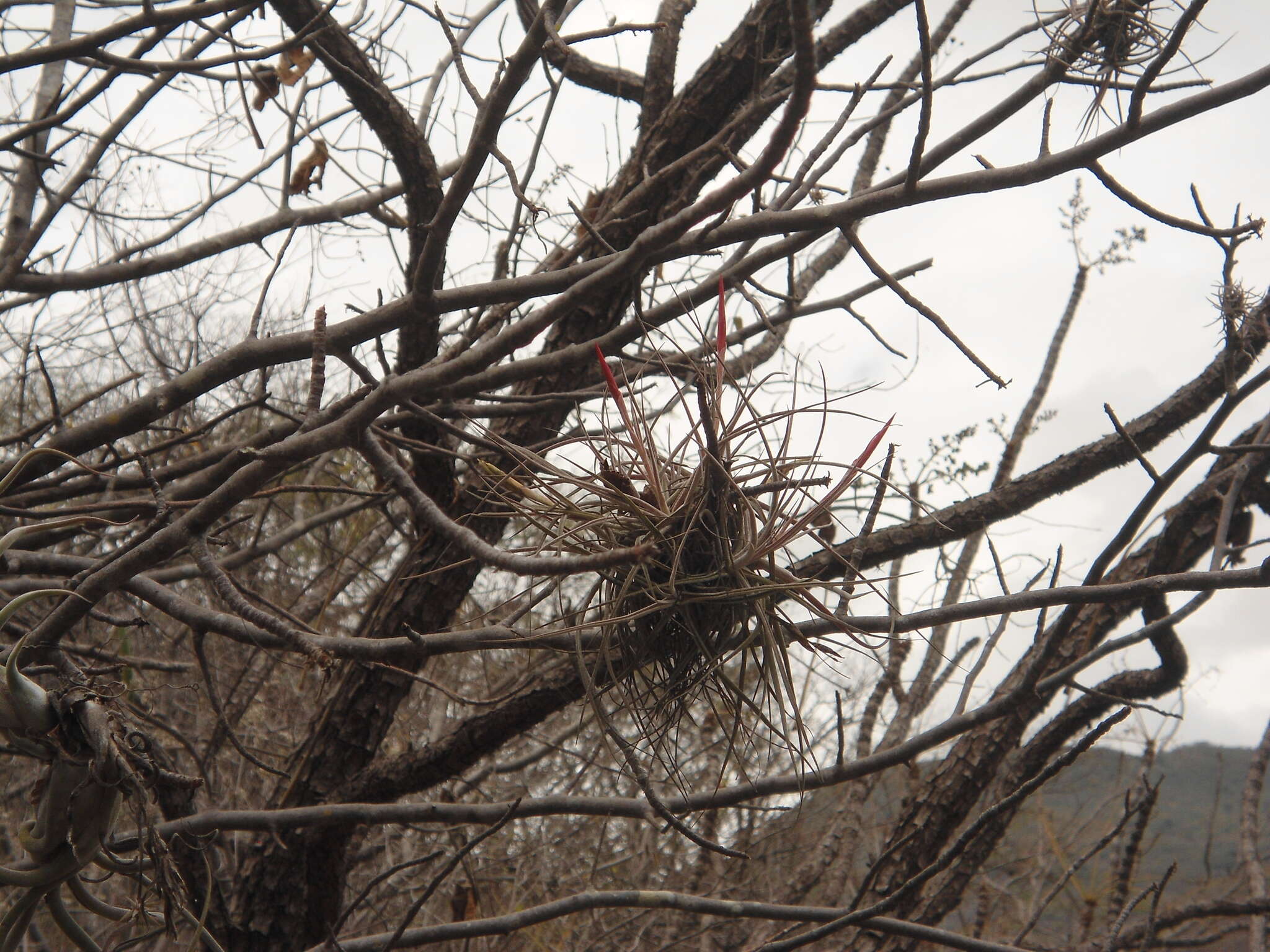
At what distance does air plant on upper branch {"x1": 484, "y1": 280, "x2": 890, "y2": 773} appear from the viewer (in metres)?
1.35

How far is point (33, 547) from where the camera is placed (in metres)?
2.33

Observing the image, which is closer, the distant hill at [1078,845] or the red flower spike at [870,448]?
the red flower spike at [870,448]

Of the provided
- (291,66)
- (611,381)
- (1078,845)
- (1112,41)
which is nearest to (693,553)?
(611,381)

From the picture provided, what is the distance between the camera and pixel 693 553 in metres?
1.38

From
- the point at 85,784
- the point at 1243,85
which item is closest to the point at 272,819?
the point at 85,784

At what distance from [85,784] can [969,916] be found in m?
11.3

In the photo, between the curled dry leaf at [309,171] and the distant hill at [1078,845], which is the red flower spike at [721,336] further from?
the curled dry leaf at [309,171]

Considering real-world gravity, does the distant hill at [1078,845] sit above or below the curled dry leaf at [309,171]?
below

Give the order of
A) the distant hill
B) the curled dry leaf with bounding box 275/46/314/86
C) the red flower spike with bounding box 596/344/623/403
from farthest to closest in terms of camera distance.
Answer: the distant hill → the curled dry leaf with bounding box 275/46/314/86 → the red flower spike with bounding box 596/344/623/403

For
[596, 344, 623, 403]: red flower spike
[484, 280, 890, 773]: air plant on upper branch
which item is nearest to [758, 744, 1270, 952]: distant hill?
[484, 280, 890, 773]: air plant on upper branch

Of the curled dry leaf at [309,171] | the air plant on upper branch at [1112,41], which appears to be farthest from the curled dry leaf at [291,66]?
the air plant on upper branch at [1112,41]

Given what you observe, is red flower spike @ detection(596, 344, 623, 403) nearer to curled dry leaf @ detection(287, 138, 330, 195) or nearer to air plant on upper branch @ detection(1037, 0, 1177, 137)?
air plant on upper branch @ detection(1037, 0, 1177, 137)

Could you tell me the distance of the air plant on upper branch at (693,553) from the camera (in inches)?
53.0

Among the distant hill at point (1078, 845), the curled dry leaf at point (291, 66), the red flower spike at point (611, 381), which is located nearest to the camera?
the red flower spike at point (611, 381)
